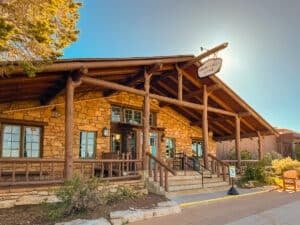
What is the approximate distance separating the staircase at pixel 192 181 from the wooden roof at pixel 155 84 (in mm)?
3496

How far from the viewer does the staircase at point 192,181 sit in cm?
1182

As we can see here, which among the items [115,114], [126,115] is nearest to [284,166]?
[126,115]

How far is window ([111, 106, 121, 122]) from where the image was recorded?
1620 centimetres

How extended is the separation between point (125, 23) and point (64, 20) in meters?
7.85

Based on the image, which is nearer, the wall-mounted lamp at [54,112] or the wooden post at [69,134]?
the wooden post at [69,134]

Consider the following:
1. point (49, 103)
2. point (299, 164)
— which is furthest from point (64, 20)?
point (299, 164)

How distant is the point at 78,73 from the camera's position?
34.7 ft

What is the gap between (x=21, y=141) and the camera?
13.1m

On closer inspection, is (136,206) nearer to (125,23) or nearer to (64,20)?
(64,20)

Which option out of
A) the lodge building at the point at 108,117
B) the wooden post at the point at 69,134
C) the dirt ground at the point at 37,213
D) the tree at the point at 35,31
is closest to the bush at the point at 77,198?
the dirt ground at the point at 37,213

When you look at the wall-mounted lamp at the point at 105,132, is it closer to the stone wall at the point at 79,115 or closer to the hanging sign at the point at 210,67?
the stone wall at the point at 79,115

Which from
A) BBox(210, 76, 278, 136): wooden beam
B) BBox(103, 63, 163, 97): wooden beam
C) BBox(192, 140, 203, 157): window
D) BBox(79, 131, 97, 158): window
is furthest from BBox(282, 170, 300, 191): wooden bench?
BBox(79, 131, 97, 158): window

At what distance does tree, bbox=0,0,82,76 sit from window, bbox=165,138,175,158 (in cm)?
1175

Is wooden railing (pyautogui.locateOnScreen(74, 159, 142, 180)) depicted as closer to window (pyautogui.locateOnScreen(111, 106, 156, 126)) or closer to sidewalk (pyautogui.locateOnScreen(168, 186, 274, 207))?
sidewalk (pyautogui.locateOnScreen(168, 186, 274, 207))
